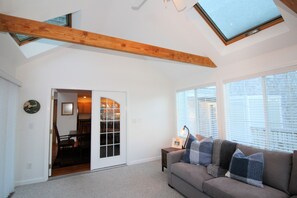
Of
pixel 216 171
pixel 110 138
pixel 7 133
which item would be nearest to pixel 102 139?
pixel 110 138

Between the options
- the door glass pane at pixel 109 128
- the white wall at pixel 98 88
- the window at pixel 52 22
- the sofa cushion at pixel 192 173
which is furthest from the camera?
the door glass pane at pixel 109 128

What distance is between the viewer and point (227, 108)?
11.0 feet

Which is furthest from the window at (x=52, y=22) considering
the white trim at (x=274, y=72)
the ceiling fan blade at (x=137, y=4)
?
the white trim at (x=274, y=72)

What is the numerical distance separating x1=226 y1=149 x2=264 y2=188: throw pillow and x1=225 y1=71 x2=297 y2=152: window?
74 cm

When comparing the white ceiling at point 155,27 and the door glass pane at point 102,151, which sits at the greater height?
the white ceiling at point 155,27

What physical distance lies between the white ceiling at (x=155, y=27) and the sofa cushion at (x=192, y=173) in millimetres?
2267

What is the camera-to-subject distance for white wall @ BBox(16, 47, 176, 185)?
324 cm

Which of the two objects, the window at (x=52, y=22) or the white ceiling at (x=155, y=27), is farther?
the window at (x=52, y=22)

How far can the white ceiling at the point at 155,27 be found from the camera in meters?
2.07

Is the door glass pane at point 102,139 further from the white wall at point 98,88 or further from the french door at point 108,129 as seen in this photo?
the white wall at point 98,88

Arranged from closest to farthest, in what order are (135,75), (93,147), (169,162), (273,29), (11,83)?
(273,29)
(11,83)
(169,162)
(93,147)
(135,75)

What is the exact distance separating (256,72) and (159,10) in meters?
2.13

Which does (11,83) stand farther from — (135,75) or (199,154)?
(199,154)

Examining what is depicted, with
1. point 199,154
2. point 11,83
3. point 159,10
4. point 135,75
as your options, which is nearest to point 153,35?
point 159,10
